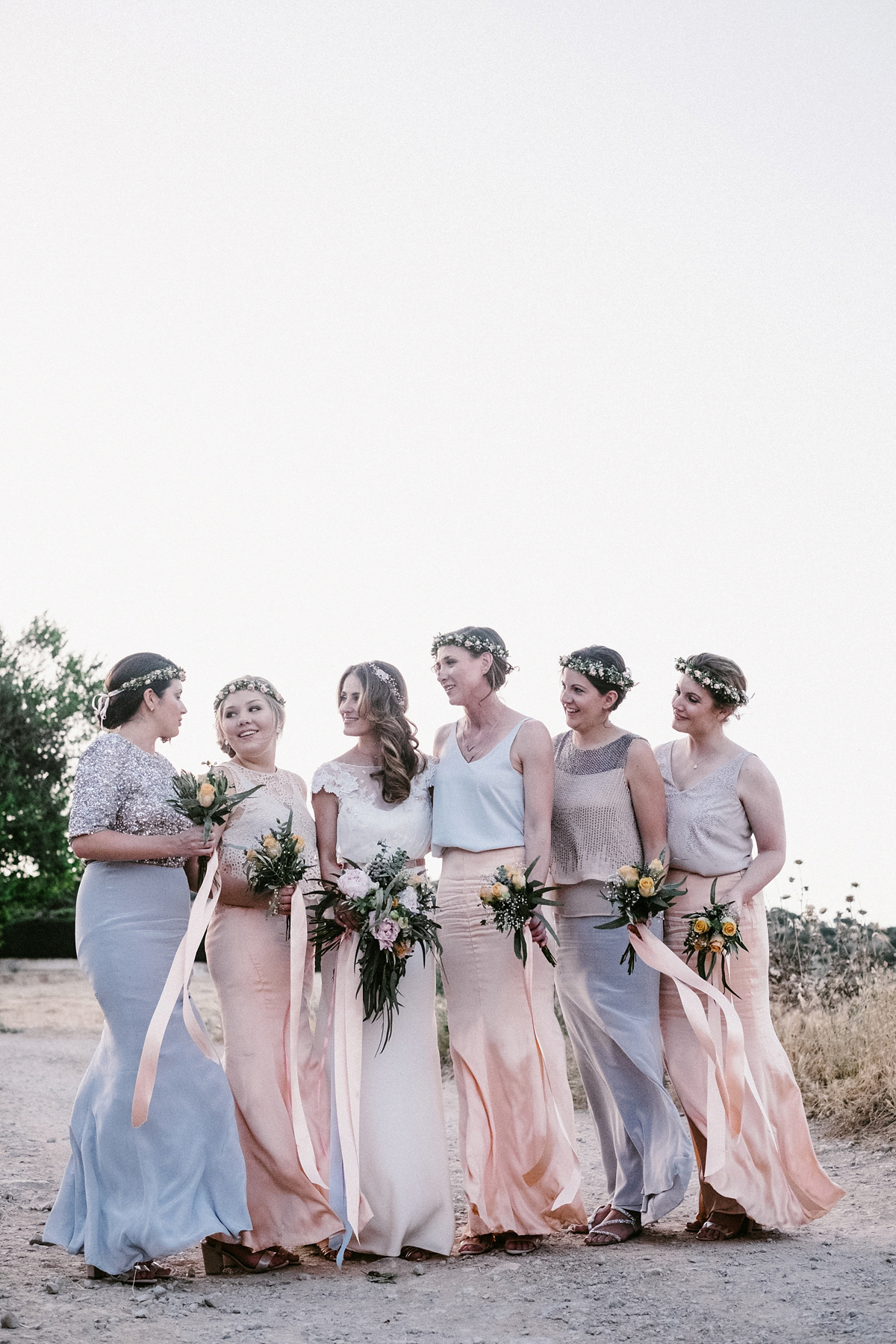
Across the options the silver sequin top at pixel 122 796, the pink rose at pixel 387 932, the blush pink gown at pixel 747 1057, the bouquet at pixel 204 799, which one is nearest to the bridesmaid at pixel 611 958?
the blush pink gown at pixel 747 1057

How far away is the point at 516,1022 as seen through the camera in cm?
551

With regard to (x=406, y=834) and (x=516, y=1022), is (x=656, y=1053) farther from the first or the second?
(x=406, y=834)

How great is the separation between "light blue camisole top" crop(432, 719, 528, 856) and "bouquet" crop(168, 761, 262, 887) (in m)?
0.99

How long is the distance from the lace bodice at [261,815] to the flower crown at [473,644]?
99 centimetres

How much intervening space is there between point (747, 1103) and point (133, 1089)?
279cm

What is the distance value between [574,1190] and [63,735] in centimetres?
1885

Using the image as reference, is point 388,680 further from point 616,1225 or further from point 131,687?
point 616,1225

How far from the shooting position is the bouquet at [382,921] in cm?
519

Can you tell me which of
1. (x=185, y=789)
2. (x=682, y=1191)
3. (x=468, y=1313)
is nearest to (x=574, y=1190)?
(x=682, y=1191)

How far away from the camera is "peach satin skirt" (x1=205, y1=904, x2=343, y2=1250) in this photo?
17.0 ft

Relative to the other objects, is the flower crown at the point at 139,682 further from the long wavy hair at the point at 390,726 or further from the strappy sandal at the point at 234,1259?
the strappy sandal at the point at 234,1259

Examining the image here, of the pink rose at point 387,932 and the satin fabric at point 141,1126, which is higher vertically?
the pink rose at point 387,932

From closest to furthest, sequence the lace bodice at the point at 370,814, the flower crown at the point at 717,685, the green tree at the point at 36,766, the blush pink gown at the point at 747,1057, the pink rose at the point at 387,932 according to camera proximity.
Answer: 1. the pink rose at the point at 387,932
2. the blush pink gown at the point at 747,1057
3. the lace bodice at the point at 370,814
4. the flower crown at the point at 717,685
5. the green tree at the point at 36,766

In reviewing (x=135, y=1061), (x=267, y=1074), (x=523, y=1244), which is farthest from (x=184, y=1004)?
(x=523, y=1244)
